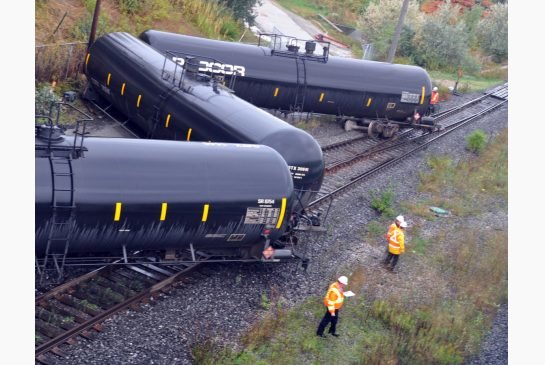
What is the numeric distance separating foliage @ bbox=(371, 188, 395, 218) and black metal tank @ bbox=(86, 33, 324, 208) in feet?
11.0

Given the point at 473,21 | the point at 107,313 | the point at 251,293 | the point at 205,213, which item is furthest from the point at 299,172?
the point at 473,21

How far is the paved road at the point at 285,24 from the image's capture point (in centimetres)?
4143

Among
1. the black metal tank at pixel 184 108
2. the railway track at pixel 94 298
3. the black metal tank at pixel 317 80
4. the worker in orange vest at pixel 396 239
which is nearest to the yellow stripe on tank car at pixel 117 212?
the railway track at pixel 94 298

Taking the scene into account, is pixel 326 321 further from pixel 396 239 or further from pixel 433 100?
pixel 433 100

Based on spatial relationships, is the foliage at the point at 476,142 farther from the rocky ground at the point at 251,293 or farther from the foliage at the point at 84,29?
the foliage at the point at 84,29

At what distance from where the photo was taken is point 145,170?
40.6ft

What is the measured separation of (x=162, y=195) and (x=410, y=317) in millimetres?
5609

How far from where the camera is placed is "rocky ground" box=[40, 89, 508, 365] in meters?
11.2

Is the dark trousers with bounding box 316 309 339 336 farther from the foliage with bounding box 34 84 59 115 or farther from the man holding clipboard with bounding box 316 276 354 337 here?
the foliage with bounding box 34 84 59 115

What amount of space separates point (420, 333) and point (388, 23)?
31.8 meters

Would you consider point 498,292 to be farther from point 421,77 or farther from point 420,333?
point 421,77

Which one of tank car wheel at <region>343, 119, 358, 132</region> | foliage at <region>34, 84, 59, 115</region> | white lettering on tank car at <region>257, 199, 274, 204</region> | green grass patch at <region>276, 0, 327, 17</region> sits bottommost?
tank car wheel at <region>343, 119, 358, 132</region>

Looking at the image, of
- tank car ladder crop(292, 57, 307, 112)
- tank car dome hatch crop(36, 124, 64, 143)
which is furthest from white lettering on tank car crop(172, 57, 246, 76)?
tank car dome hatch crop(36, 124, 64, 143)

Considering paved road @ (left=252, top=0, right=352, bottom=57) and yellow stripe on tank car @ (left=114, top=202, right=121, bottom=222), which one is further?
paved road @ (left=252, top=0, right=352, bottom=57)
